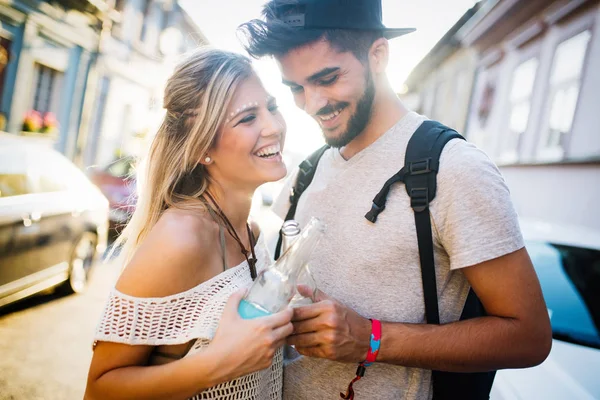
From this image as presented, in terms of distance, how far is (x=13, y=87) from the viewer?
11.2 m

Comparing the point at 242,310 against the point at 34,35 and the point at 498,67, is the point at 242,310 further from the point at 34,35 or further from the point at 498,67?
the point at 34,35

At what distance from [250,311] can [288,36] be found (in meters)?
1.26

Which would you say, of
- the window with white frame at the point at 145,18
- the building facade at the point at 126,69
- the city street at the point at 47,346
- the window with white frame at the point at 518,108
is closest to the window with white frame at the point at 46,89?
the building facade at the point at 126,69

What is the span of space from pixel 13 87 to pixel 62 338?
32.0 feet

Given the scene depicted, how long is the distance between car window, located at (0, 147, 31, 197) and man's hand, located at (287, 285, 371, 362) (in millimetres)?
3805

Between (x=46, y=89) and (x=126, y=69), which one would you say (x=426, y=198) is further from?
(x=126, y=69)

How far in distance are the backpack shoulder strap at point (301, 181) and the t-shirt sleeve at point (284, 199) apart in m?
0.08

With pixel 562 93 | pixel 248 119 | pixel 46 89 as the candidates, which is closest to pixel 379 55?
pixel 248 119

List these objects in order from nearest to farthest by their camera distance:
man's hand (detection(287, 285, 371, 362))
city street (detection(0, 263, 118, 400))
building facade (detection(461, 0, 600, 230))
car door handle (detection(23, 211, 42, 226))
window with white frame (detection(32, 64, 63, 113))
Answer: man's hand (detection(287, 285, 371, 362)) < city street (detection(0, 263, 118, 400)) < car door handle (detection(23, 211, 42, 226)) < building facade (detection(461, 0, 600, 230)) < window with white frame (detection(32, 64, 63, 113))

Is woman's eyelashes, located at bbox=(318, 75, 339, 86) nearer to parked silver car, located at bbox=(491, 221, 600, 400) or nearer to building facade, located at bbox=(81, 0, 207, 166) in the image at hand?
parked silver car, located at bbox=(491, 221, 600, 400)

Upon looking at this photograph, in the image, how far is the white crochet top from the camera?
1.37 meters

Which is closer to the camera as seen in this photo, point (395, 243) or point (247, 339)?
point (247, 339)

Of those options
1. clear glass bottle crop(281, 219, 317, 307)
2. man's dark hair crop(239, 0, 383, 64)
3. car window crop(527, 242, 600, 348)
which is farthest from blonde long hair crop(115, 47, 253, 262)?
car window crop(527, 242, 600, 348)

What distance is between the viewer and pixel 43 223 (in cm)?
444
